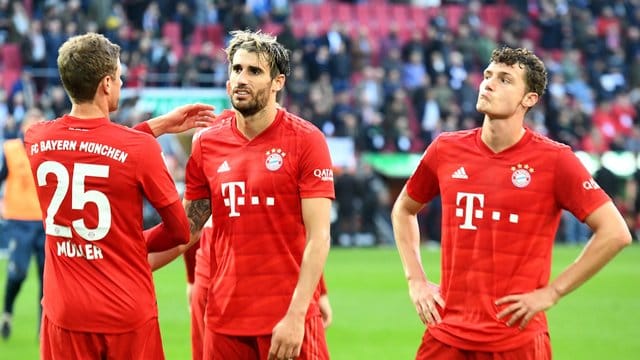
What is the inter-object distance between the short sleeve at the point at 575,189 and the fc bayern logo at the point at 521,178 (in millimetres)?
147

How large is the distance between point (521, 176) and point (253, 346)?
5.35ft

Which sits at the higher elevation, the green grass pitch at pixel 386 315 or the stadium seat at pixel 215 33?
the stadium seat at pixel 215 33

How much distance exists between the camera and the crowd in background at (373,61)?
25062 millimetres

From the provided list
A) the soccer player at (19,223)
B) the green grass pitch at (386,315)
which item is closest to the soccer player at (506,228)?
the green grass pitch at (386,315)

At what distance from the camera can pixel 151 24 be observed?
91.1 ft

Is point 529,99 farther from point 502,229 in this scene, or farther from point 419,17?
point 419,17

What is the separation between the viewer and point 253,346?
5895 mm

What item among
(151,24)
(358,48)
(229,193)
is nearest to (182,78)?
(151,24)

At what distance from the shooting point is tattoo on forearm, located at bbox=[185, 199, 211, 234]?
6.11m

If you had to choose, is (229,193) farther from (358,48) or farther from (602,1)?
(602,1)

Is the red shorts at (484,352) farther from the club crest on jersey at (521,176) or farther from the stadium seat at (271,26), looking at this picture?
the stadium seat at (271,26)

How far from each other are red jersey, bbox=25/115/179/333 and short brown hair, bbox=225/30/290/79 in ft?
2.13

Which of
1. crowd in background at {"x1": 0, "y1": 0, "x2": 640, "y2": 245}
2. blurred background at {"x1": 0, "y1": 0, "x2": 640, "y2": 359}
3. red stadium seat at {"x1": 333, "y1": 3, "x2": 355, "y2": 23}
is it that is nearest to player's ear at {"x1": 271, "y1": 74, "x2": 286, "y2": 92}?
blurred background at {"x1": 0, "y1": 0, "x2": 640, "y2": 359}

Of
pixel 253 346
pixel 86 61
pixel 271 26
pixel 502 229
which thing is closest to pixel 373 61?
pixel 271 26
